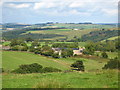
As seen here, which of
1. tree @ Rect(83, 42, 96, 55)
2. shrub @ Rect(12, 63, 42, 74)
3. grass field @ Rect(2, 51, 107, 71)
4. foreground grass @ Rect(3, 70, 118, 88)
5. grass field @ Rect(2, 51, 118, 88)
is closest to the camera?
foreground grass @ Rect(3, 70, 118, 88)

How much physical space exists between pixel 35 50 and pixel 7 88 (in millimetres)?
70114

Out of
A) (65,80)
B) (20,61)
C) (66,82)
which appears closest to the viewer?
(66,82)

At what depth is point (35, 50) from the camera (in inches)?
3024

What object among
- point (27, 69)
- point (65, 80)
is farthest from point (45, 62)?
point (65, 80)

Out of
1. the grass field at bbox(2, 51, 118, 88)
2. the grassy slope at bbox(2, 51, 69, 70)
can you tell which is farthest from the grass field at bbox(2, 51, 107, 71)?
the grass field at bbox(2, 51, 118, 88)

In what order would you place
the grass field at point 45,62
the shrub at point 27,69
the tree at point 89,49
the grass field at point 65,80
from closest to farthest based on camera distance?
1. the grass field at point 65,80
2. the shrub at point 27,69
3. the grass field at point 45,62
4. the tree at point 89,49

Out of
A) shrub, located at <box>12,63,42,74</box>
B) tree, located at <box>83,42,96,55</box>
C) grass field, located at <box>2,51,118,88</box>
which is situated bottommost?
tree, located at <box>83,42,96,55</box>

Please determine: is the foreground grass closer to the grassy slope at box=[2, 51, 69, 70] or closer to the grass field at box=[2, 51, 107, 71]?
the grass field at box=[2, 51, 107, 71]

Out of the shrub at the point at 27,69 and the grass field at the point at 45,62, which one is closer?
the shrub at the point at 27,69

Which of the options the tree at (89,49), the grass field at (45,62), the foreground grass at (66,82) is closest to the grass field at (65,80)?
the foreground grass at (66,82)

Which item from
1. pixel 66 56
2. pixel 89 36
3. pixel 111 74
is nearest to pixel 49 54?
pixel 66 56

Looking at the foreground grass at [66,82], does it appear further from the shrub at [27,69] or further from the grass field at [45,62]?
the grass field at [45,62]

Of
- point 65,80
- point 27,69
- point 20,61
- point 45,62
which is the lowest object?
point 45,62

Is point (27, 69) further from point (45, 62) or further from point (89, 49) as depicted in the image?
point (89, 49)
